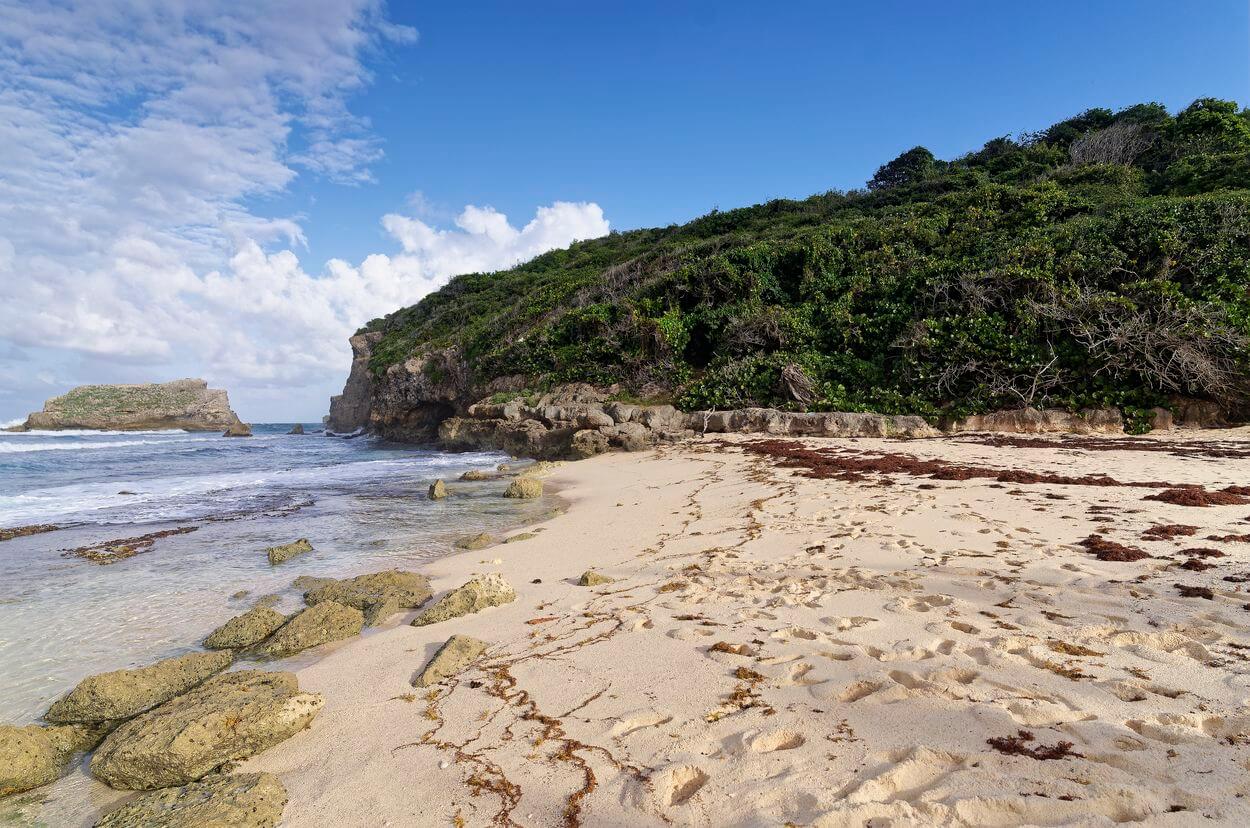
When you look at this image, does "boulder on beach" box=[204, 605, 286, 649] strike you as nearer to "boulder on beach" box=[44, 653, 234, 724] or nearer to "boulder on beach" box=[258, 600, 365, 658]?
"boulder on beach" box=[258, 600, 365, 658]

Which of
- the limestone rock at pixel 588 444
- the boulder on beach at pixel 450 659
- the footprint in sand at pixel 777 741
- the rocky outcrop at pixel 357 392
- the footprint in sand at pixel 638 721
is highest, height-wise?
the rocky outcrop at pixel 357 392

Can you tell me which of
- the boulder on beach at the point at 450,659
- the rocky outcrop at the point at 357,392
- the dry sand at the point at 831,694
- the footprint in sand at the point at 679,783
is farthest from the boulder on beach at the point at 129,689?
the rocky outcrop at the point at 357,392

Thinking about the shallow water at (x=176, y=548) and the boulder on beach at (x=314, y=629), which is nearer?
the boulder on beach at (x=314, y=629)

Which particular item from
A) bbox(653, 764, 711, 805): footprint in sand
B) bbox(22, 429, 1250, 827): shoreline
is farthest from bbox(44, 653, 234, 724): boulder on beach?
bbox(653, 764, 711, 805): footprint in sand

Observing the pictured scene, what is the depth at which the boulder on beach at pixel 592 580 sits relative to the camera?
15.3ft

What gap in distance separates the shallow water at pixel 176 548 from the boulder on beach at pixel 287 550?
0.13 meters

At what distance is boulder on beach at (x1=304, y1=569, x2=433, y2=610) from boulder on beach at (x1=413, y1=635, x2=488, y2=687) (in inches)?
54.4

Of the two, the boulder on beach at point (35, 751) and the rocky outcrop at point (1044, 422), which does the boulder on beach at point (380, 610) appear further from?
the rocky outcrop at point (1044, 422)

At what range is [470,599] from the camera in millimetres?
4332

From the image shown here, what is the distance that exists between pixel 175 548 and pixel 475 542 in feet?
12.8

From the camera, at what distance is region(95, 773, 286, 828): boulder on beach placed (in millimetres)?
2176

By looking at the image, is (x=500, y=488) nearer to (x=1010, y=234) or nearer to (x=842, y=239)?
(x=842, y=239)

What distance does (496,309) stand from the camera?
3025 centimetres

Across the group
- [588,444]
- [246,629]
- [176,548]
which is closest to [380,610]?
[246,629]
